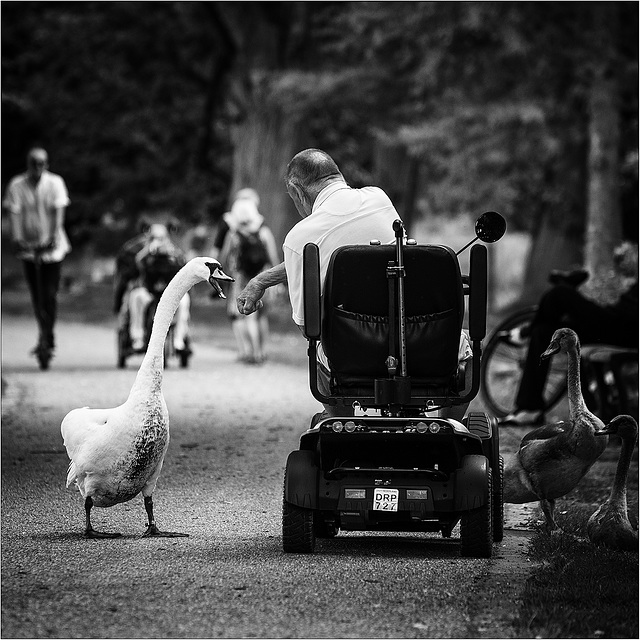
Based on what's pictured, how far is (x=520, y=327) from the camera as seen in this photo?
12281 millimetres

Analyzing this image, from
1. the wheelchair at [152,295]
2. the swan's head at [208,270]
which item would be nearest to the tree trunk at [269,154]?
the wheelchair at [152,295]

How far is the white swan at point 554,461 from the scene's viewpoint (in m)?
7.68

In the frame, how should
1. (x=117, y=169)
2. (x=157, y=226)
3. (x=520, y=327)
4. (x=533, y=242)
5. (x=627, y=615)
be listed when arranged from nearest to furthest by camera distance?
(x=627, y=615) → (x=520, y=327) → (x=157, y=226) → (x=533, y=242) → (x=117, y=169)

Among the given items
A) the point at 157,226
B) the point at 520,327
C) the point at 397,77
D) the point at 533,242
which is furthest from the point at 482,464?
the point at 533,242

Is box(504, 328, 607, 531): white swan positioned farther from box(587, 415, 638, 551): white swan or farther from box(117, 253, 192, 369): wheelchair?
box(117, 253, 192, 369): wheelchair

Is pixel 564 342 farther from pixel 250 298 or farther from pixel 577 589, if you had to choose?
pixel 577 589

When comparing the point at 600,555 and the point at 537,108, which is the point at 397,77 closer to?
the point at 537,108

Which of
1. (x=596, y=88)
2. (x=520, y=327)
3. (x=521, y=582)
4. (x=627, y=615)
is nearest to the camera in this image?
(x=627, y=615)

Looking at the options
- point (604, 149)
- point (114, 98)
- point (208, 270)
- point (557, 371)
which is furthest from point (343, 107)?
point (208, 270)

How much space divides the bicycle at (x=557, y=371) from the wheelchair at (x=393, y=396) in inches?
172

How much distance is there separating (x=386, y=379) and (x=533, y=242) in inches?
783

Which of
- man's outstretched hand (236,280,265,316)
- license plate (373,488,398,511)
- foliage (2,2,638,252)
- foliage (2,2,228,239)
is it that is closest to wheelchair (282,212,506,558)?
license plate (373,488,398,511)

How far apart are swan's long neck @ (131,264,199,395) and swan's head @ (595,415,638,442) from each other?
2.28 metres

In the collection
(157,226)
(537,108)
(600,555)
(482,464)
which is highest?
(537,108)
